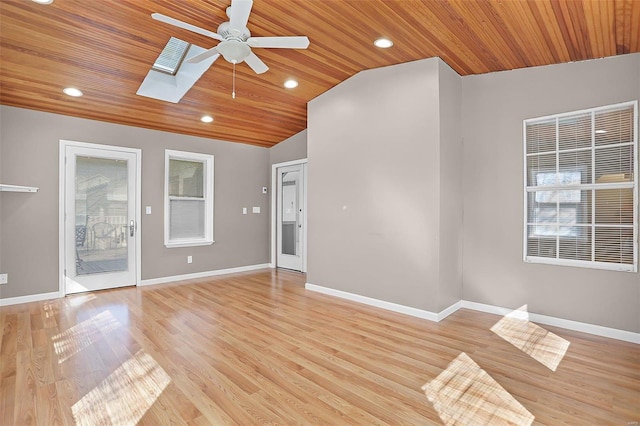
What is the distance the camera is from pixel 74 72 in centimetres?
363

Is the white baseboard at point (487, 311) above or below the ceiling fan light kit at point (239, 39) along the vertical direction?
below

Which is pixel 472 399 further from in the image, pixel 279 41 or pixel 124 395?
pixel 279 41

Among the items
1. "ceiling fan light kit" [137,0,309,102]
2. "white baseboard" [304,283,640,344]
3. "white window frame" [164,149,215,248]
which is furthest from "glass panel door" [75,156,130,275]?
"white baseboard" [304,283,640,344]

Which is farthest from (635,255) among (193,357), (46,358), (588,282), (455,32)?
(46,358)

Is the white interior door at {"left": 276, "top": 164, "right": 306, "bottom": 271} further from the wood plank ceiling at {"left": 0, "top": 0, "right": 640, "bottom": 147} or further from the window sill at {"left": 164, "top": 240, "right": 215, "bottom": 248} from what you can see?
the wood plank ceiling at {"left": 0, "top": 0, "right": 640, "bottom": 147}

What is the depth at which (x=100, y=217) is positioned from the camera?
5.01 meters

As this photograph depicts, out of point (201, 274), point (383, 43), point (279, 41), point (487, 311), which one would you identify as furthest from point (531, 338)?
point (201, 274)

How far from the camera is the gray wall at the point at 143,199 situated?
432 centimetres

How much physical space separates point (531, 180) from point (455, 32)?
1.81 meters

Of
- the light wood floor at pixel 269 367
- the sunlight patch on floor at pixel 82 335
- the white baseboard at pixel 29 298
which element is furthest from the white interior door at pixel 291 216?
the white baseboard at pixel 29 298

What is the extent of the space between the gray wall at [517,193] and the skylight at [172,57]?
3.57 m

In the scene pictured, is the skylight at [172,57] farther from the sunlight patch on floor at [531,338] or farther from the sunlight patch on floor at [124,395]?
the sunlight patch on floor at [531,338]

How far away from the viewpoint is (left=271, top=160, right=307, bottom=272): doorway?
21.3 feet

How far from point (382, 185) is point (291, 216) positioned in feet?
9.65
